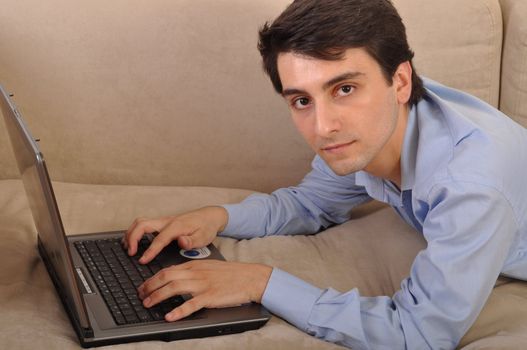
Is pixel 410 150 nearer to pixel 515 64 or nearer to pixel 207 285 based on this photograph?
pixel 207 285

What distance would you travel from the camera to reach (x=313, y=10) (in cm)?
147

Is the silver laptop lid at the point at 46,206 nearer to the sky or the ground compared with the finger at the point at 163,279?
nearer to the sky

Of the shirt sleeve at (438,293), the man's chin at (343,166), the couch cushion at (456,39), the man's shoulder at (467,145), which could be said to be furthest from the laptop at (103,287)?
the couch cushion at (456,39)

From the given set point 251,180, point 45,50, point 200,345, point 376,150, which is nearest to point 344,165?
point 376,150

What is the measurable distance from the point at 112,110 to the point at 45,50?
0.20 metres

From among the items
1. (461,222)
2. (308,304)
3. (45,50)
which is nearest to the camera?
(461,222)

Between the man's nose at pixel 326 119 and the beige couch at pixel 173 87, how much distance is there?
507 millimetres

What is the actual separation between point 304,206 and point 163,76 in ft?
1.50

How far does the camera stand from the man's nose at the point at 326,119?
143 centimetres

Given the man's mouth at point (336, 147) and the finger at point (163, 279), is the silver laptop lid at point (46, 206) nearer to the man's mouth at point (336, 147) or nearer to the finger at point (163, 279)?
the finger at point (163, 279)

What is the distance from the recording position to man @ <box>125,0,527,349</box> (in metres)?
1.35

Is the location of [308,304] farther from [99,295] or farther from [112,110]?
[112,110]

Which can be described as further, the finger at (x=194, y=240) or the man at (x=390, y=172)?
the finger at (x=194, y=240)

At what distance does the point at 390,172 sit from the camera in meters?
1.62
